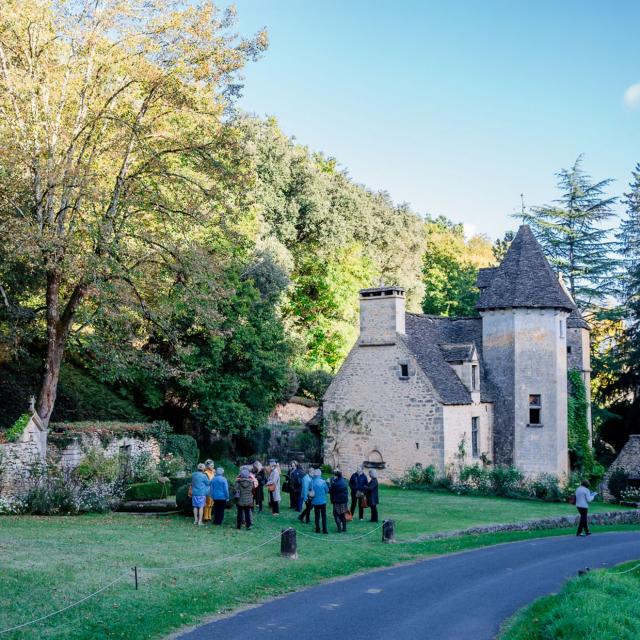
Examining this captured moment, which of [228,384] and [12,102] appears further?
[228,384]

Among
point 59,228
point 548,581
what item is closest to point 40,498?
point 59,228

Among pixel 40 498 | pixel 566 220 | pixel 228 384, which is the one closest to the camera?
pixel 40 498

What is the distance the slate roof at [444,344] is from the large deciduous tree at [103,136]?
12.8 m

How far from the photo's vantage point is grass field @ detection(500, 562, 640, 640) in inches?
466

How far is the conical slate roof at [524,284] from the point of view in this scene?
35688mm

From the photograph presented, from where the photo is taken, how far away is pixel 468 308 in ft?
180

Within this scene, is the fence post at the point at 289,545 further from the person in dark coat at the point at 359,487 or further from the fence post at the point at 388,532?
the person in dark coat at the point at 359,487

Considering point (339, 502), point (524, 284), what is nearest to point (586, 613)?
point (339, 502)

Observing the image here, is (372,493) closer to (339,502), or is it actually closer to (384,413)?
(339,502)

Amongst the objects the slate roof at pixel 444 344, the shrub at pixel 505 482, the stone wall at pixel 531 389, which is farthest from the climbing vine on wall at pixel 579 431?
the shrub at pixel 505 482

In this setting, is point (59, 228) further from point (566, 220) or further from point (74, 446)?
point (566, 220)

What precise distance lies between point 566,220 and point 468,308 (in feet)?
29.9

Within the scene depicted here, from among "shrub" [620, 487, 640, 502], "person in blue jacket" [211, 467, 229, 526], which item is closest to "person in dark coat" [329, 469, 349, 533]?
"person in blue jacket" [211, 467, 229, 526]

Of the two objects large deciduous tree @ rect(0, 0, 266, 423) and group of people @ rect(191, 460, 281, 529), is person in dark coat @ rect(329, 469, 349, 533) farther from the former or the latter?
large deciduous tree @ rect(0, 0, 266, 423)
